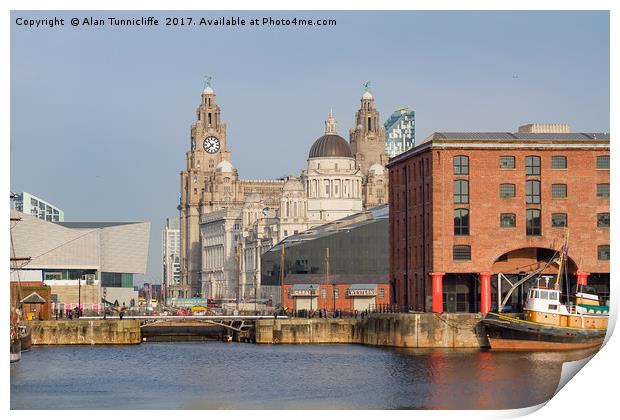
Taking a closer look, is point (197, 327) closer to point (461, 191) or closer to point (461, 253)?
point (461, 253)

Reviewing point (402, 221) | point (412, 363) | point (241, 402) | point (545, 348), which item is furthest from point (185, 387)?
Result: point (402, 221)

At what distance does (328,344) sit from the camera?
13512 cm

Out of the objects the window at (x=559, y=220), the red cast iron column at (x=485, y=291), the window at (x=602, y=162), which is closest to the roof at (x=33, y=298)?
the red cast iron column at (x=485, y=291)

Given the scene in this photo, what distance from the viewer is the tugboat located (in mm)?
105750

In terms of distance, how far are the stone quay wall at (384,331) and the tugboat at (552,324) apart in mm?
3401

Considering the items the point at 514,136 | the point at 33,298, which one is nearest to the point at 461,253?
the point at 514,136

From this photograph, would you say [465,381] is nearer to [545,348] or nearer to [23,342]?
[545,348]

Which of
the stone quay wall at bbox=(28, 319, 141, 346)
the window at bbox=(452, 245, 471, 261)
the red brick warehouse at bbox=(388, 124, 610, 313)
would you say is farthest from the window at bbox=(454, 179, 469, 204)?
the stone quay wall at bbox=(28, 319, 141, 346)

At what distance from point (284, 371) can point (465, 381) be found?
16.6 m

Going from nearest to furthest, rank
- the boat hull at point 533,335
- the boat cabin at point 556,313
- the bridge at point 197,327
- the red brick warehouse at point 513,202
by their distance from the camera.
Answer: the boat hull at point 533,335
the boat cabin at point 556,313
the red brick warehouse at point 513,202
the bridge at point 197,327

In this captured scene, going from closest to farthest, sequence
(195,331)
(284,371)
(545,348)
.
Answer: (284,371), (545,348), (195,331)

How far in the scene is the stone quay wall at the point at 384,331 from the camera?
112 metres

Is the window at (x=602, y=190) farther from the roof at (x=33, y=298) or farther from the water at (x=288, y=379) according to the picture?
the roof at (x=33, y=298)

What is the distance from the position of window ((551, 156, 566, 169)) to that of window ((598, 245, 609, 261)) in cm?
673
